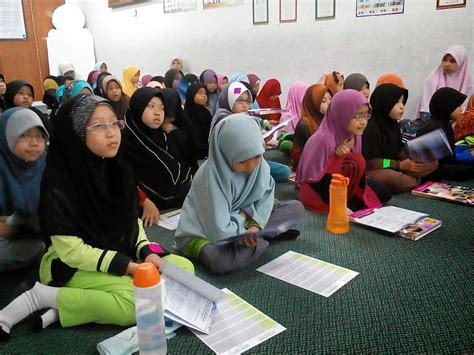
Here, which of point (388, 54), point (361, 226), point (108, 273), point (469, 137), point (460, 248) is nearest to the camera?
point (108, 273)

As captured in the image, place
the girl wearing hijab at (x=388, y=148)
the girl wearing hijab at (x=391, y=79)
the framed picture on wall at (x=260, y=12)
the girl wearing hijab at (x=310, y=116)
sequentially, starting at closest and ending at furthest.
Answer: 1. the girl wearing hijab at (x=388, y=148)
2. the girl wearing hijab at (x=310, y=116)
3. the girl wearing hijab at (x=391, y=79)
4. the framed picture on wall at (x=260, y=12)

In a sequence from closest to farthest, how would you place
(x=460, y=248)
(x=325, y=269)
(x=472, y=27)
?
(x=325, y=269), (x=460, y=248), (x=472, y=27)

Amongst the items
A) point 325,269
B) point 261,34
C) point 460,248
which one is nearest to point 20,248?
point 325,269

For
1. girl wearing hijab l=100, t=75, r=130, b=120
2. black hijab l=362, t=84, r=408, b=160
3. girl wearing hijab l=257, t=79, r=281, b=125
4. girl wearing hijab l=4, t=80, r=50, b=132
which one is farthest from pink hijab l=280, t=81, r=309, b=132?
girl wearing hijab l=4, t=80, r=50, b=132

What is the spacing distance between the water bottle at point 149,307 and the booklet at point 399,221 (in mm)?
1351

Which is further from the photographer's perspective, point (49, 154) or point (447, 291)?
point (447, 291)

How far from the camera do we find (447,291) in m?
1.60

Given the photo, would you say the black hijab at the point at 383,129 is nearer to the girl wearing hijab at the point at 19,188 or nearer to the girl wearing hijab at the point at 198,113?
the girl wearing hijab at the point at 198,113

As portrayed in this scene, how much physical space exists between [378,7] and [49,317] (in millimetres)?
3965

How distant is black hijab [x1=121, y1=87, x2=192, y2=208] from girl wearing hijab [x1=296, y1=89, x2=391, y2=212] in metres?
0.84

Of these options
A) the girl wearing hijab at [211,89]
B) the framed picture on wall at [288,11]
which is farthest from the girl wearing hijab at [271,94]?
the framed picture on wall at [288,11]

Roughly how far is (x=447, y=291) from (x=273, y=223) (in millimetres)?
808

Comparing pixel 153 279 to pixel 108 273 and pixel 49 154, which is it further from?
pixel 49 154

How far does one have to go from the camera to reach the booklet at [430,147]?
2537 mm
